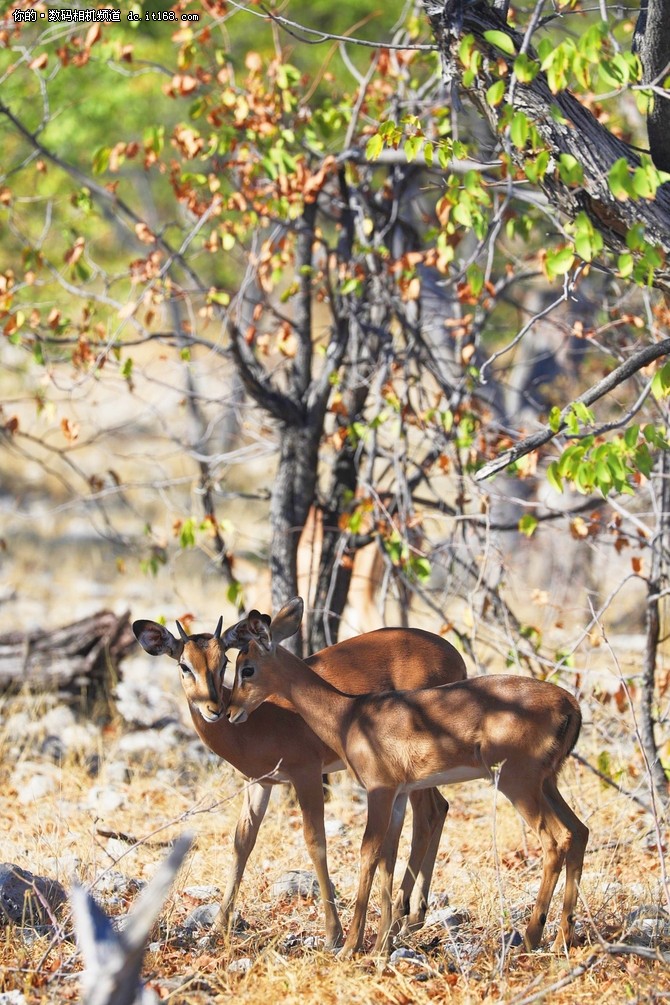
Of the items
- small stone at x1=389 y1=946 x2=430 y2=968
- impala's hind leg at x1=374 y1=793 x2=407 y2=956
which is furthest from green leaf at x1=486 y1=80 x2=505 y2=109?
small stone at x1=389 y1=946 x2=430 y2=968

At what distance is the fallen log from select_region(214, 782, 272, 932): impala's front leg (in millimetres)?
3366

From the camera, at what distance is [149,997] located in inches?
128

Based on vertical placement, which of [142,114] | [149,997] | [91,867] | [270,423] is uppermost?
[142,114]

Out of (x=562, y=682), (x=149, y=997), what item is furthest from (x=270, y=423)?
(x=149, y=997)

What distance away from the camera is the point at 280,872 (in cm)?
575

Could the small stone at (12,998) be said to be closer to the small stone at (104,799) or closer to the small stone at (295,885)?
the small stone at (295,885)

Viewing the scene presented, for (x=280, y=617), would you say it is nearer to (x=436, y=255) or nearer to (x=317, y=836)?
(x=317, y=836)

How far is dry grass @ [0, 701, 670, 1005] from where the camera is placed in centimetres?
419

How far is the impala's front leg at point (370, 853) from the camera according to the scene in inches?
177

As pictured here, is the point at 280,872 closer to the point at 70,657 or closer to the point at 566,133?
the point at 70,657

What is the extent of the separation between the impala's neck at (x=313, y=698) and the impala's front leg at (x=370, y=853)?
0.92 ft

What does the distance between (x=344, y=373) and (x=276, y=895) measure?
3.48m

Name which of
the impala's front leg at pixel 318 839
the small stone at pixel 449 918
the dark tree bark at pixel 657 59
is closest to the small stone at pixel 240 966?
the impala's front leg at pixel 318 839

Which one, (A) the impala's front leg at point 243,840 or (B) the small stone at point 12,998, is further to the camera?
(A) the impala's front leg at point 243,840
